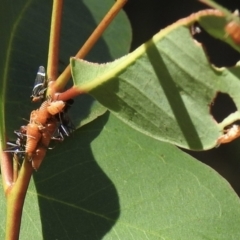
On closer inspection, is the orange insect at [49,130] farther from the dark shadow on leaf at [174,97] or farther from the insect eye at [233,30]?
the insect eye at [233,30]

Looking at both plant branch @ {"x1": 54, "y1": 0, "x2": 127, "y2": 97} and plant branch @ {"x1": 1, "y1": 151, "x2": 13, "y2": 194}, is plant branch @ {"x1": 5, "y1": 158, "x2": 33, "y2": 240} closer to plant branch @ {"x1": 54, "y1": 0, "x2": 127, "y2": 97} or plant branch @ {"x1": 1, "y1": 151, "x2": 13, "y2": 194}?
plant branch @ {"x1": 1, "y1": 151, "x2": 13, "y2": 194}

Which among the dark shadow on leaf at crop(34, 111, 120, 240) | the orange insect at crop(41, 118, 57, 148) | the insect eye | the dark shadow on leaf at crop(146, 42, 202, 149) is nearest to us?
the insect eye

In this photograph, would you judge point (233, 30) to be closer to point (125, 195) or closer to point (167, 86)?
→ point (167, 86)

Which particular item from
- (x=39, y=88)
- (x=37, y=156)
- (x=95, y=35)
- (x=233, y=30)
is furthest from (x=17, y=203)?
(x=233, y=30)

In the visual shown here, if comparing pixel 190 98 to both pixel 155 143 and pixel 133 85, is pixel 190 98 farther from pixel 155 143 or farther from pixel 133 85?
pixel 155 143

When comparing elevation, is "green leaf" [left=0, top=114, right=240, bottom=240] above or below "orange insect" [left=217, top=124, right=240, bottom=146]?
below

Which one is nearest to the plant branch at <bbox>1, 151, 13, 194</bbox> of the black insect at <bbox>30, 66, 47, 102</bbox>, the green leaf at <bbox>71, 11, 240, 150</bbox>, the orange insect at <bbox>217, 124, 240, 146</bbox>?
the black insect at <bbox>30, 66, 47, 102</bbox>

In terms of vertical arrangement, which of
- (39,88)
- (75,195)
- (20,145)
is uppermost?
(39,88)
